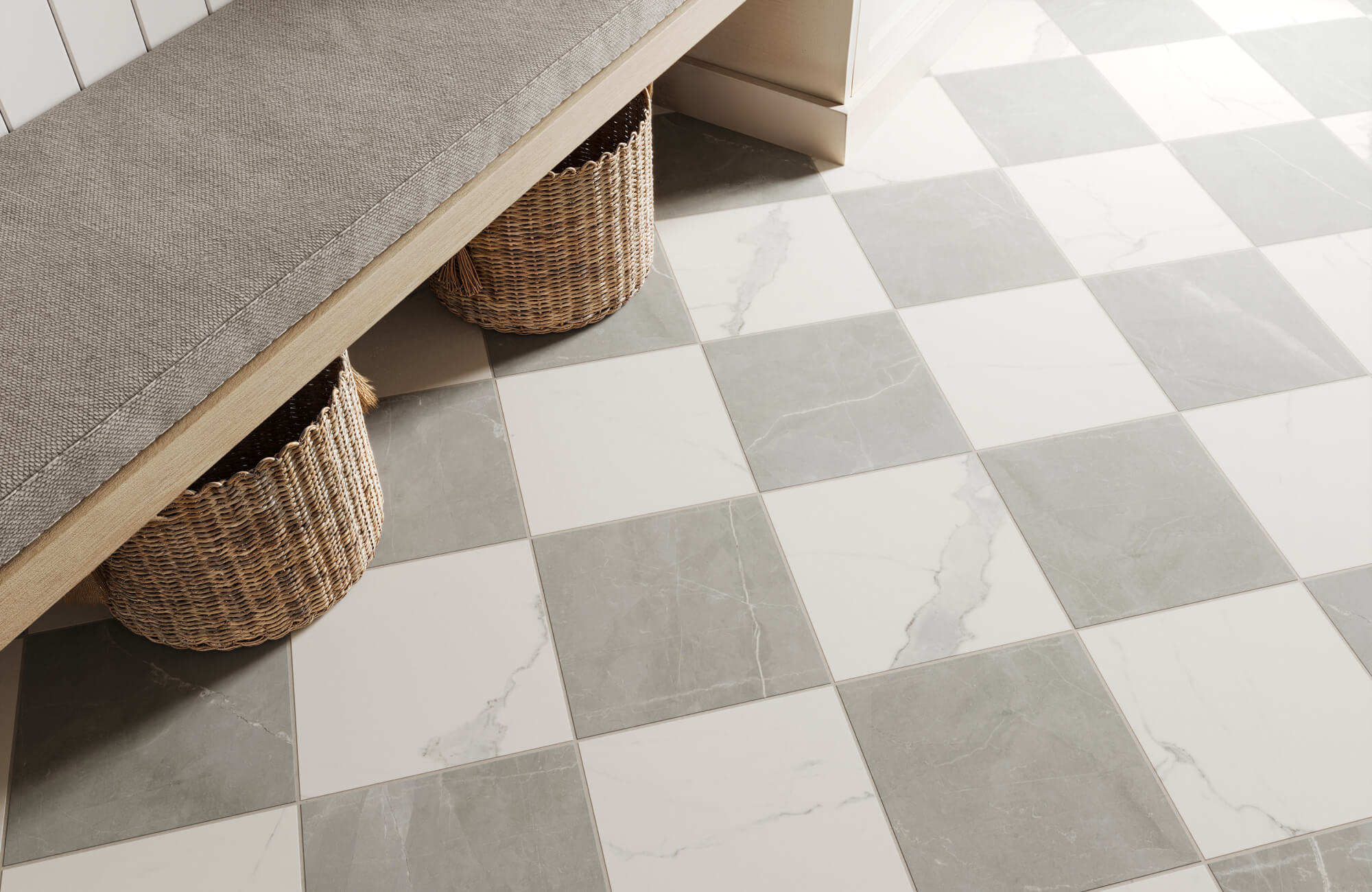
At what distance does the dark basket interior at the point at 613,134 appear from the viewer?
6.38 ft

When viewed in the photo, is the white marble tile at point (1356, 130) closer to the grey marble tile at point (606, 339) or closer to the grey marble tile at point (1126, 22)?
the grey marble tile at point (1126, 22)

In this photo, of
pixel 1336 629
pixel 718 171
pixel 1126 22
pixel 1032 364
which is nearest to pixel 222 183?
pixel 718 171

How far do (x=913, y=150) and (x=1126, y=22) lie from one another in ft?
2.57

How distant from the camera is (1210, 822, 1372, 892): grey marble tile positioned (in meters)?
1.39

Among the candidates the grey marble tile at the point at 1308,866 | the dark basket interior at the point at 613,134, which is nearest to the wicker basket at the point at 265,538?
the dark basket interior at the point at 613,134

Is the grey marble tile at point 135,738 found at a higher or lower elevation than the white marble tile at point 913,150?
lower

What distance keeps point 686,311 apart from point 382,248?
791 mm

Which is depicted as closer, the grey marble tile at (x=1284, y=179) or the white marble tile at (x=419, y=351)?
the white marble tile at (x=419, y=351)

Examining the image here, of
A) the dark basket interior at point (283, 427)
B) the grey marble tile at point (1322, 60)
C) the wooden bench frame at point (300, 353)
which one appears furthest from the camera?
the grey marble tile at point (1322, 60)

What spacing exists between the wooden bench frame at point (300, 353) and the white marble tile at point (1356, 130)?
1.52 meters

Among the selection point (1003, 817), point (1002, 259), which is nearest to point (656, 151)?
point (1002, 259)

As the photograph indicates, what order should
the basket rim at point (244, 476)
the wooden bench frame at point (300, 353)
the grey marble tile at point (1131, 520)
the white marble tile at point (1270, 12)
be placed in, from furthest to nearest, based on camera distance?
the white marble tile at point (1270, 12), the grey marble tile at point (1131, 520), the basket rim at point (244, 476), the wooden bench frame at point (300, 353)

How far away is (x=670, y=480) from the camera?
181 centimetres

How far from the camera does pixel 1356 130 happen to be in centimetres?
244
